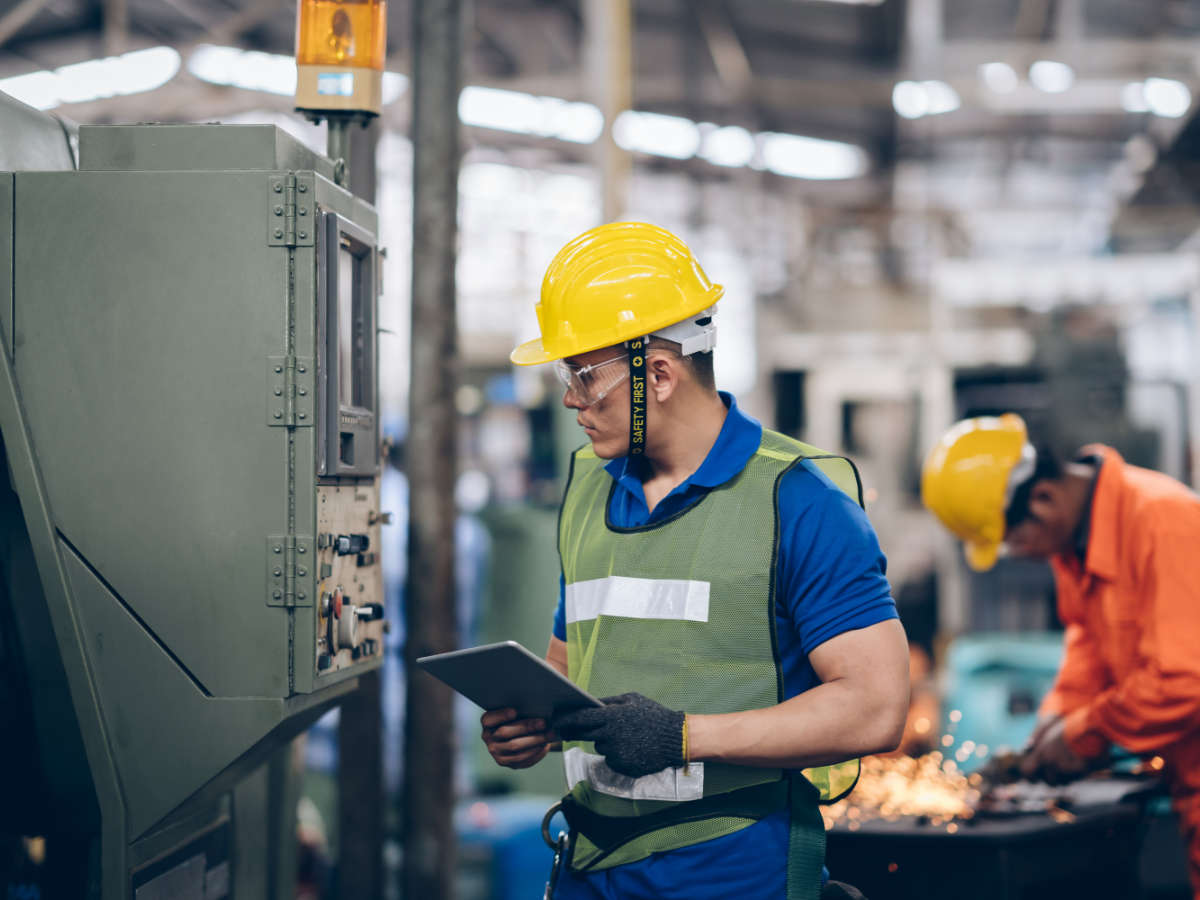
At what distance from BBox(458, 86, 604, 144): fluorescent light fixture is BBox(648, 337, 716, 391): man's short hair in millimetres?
9398

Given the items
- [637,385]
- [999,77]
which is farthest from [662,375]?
[999,77]

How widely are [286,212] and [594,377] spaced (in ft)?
2.66

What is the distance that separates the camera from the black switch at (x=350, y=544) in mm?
2674

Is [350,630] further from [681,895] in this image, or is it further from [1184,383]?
[1184,383]

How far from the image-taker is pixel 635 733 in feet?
6.37

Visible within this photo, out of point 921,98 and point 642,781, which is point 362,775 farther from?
point 921,98

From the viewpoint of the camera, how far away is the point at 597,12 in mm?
5914

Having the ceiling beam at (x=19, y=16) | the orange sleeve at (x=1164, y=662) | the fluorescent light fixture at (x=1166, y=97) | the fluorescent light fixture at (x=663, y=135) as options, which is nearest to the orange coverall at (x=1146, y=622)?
the orange sleeve at (x=1164, y=662)

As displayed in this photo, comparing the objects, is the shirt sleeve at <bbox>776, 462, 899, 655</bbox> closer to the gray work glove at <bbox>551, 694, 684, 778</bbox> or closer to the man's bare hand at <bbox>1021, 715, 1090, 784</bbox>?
the gray work glove at <bbox>551, 694, 684, 778</bbox>

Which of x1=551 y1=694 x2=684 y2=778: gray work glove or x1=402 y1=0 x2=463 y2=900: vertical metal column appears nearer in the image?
x1=551 y1=694 x2=684 y2=778: gray work glove

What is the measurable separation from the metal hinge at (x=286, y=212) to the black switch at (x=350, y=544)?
25.6 inches

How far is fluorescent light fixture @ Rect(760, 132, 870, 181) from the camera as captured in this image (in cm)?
1359

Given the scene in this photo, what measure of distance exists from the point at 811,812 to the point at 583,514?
2.24 ft

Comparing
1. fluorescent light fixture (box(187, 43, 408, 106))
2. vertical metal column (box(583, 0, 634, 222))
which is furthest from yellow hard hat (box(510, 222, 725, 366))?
fluorescent light fixture (box(187, 43, 408, 106))
